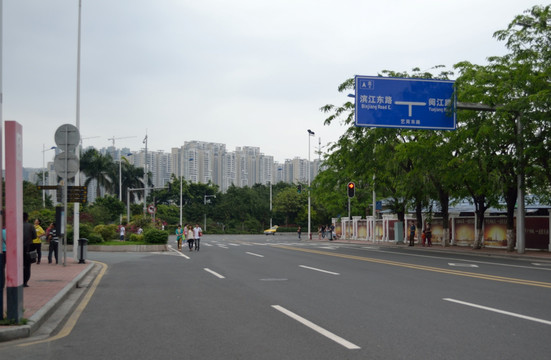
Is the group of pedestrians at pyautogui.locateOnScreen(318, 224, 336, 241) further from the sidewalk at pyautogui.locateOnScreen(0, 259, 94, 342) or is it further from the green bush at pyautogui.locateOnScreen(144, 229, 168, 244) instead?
the sidewalk at pyautogui.locateOnScreen(0, 259, 94, 342)

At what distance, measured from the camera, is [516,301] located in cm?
1020

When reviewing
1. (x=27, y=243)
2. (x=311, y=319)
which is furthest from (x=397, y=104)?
(x=311, y=319)

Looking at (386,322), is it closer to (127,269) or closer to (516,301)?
(516,301)

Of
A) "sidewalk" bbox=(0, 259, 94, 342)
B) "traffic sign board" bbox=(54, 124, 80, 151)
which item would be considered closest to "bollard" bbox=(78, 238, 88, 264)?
"sidewalk" bbox=(0, 259, 94, 342)

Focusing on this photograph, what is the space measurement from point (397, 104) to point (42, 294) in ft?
52.6

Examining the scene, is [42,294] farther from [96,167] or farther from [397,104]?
[96,167]

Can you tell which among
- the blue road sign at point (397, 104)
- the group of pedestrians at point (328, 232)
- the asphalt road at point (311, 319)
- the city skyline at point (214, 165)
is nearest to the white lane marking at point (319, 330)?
the asphalt road at point (311, 319)

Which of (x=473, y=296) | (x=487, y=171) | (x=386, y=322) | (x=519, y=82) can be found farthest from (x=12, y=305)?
(x=487, y=171)

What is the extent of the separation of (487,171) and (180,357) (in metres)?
24.6

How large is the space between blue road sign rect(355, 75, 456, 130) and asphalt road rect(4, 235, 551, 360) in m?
9.00

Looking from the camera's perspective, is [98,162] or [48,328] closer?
[48,328]

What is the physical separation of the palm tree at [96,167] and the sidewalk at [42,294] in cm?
5775

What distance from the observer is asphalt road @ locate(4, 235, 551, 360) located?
6.41m

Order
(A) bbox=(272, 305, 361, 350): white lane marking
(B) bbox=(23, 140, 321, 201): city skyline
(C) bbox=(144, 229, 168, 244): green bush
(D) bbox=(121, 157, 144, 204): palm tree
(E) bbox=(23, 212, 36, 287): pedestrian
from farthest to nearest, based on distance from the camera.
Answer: (B) bbox=(23, 140, 321, 201): city skyline → (D) bbox=(121, 157, 144, 204): palm tree → (C) bbox=(144, 229, 168, 244): green bush → (E) bbox=(23, 212, 36, 287): pedestrian → (A) bbox=(272, 305, 361, 350): white lane marking
